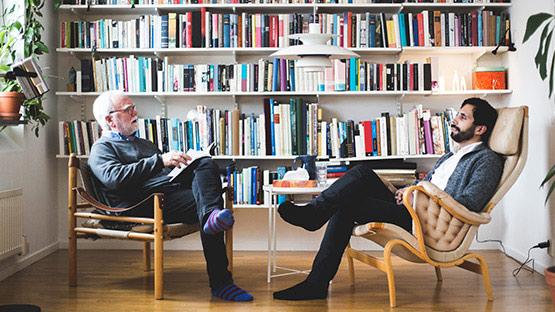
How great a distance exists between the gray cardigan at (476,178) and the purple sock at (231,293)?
1.21 m

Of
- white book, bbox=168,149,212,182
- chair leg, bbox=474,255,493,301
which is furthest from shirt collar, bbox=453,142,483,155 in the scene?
white book, bbox=168,149,212,182

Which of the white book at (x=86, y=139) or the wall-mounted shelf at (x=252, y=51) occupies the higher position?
the wall-mounted shelf at (x=252, y=51)

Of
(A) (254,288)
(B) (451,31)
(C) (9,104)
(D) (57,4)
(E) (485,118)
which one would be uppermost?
(D) (57,4)

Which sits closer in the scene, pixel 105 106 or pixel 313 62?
pixel 313 62

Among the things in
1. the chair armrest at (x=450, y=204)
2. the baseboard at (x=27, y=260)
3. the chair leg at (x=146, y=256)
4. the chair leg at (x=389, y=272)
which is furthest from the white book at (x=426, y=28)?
the baseboard at (x=27, y=260)

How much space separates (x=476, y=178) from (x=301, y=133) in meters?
1.54

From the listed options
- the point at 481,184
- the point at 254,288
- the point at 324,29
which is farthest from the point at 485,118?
the point at 254,288

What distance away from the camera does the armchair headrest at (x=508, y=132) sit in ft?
10.1

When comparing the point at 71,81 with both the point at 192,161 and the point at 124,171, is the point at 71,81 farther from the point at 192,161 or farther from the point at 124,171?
the point at 192,161

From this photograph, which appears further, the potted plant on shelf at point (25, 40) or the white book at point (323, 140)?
the white book at point (323, 140)

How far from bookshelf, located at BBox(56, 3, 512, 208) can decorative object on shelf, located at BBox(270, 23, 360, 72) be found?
109 centimetres

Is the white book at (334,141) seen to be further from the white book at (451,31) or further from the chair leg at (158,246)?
the chair leg at (158,246)

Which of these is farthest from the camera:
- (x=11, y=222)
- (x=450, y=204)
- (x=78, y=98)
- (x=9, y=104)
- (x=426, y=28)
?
(x=78, y=98)

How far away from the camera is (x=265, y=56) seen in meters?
4.54
